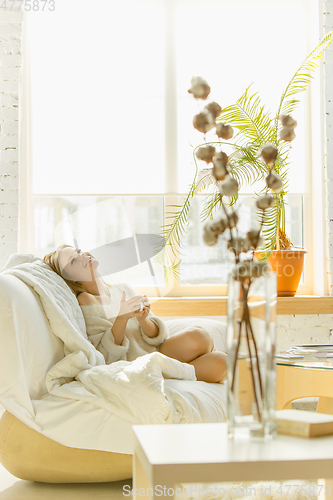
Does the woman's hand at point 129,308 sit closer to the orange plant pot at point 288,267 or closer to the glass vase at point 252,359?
the orange plant pot at point 288,267

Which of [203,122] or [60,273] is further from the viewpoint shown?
[60,273]

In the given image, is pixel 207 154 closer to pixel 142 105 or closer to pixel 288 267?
pixel 288 267

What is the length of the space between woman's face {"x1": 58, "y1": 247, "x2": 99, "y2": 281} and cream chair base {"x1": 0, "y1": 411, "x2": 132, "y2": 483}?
0.78 m

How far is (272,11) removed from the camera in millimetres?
3666

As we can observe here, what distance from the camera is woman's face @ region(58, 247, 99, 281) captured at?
2.46 metres

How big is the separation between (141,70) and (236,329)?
299 cm

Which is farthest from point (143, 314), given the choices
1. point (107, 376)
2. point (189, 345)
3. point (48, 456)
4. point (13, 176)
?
point (13, 176)

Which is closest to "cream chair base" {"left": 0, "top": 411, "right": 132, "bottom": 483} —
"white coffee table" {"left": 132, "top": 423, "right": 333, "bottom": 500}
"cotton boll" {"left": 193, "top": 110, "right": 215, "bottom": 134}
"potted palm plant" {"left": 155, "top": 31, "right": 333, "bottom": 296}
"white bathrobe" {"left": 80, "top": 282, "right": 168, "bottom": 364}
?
"white bathrobe" {"left": 80, "top": 282, "right": 168, "bottom": 364}

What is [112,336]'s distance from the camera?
2.36 metres

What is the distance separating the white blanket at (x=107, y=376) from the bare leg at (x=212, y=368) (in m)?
0.09

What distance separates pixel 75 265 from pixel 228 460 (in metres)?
1.77

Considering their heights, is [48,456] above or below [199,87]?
below

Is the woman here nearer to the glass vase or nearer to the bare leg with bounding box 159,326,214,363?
the bare leg with bounding box 159,326,214,363

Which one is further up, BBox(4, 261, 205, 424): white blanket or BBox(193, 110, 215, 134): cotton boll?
BBox(193, 110, 215, 134): cotton boll
